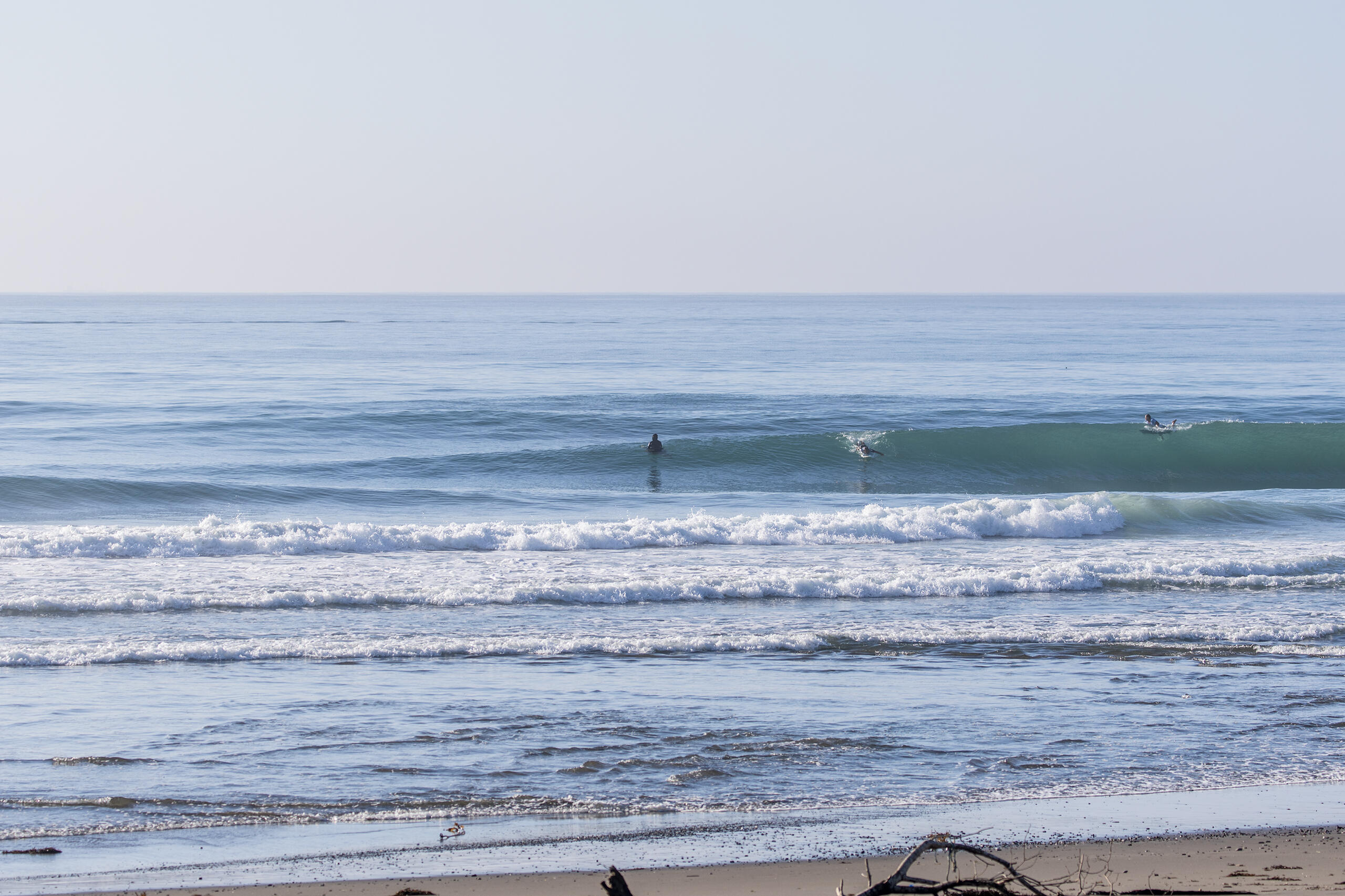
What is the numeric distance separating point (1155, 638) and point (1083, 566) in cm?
378

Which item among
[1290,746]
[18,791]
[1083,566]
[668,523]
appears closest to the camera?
[18,791]

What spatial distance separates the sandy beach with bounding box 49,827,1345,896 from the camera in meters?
5.28

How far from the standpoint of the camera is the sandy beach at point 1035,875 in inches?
208

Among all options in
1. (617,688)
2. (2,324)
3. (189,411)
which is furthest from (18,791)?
(2,324)

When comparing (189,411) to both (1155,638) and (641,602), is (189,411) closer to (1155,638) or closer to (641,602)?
(641,602)

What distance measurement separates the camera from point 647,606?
12664mm

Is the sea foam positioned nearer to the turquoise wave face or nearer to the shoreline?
the turquoise wave face

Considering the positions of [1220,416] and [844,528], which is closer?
[844,528]

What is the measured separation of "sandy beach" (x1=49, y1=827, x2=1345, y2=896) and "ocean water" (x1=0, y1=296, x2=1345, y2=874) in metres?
0.65

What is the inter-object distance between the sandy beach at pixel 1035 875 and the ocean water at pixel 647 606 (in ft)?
2.12

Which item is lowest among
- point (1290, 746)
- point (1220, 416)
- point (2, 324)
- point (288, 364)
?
point (1290, 746)

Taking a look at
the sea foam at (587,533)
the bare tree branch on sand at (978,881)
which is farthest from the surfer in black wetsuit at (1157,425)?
the bare tree branch on sand at (978,881)

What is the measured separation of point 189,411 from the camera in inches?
1288

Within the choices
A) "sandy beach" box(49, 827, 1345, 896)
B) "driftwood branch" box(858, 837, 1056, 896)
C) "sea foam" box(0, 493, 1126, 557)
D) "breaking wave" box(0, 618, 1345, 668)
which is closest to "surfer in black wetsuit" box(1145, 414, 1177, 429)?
"sea foam" box(0, 493, 1126, 557)
